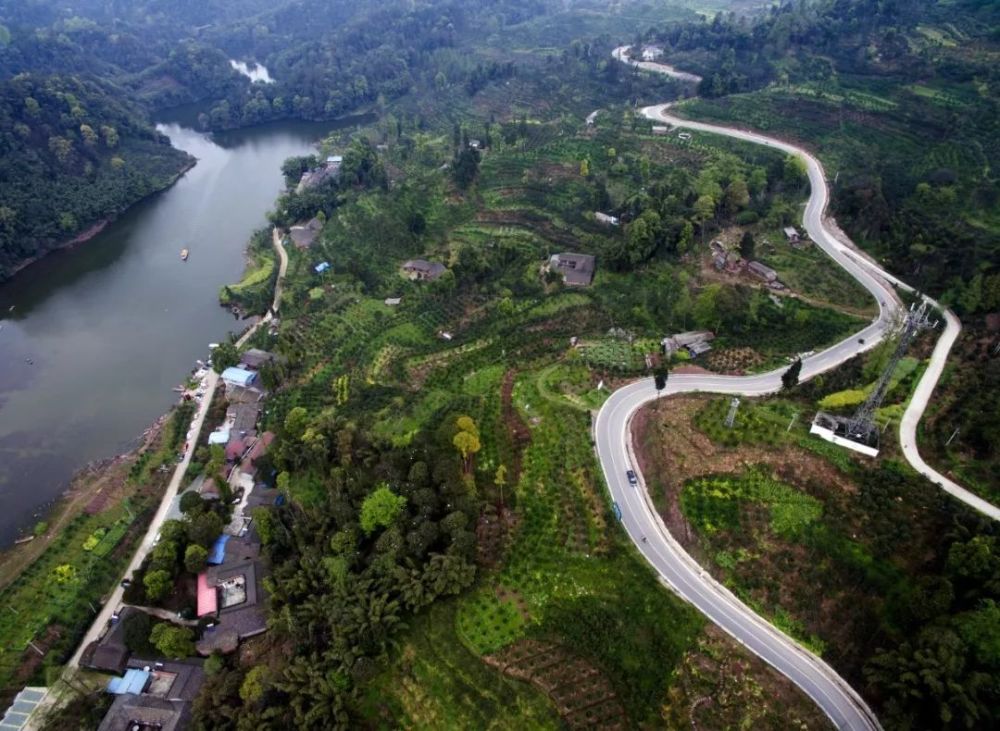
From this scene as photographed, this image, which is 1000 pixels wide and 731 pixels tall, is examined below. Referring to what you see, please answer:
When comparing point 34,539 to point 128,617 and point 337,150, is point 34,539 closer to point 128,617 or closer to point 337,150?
point 128,617

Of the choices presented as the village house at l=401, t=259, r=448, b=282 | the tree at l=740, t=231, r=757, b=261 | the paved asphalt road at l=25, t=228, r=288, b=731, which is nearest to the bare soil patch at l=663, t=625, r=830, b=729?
the paved asphalt road at l=25, t=228, r=288, b=731

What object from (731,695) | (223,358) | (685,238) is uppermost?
(685,238)

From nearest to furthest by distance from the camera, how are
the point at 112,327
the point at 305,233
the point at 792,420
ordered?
the point at 792,420 → the point at 112,327 → the point at 305,233

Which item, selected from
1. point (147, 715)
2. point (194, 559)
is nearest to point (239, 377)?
point (194, 559)

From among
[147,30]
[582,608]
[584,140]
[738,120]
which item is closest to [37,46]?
[147,30]

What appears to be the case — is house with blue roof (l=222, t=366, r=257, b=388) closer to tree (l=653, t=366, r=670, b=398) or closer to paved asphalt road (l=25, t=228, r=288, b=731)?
paved asphalt road (l=25, t=228, r=288, b=731)

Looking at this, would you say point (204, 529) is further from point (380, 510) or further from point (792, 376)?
point (792, 376)
